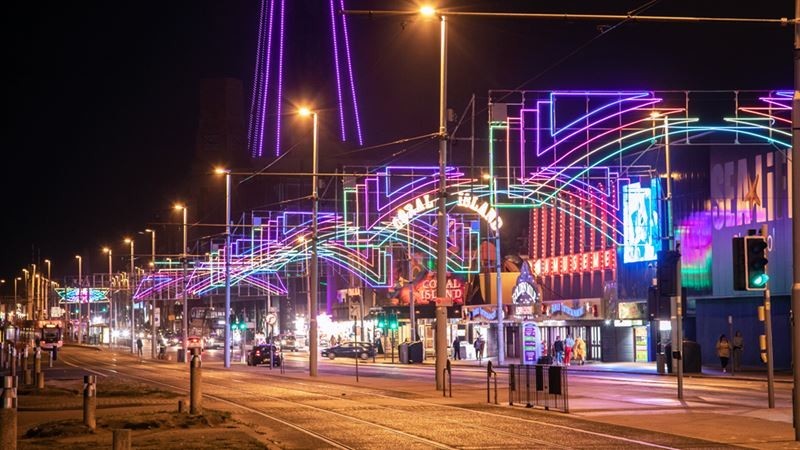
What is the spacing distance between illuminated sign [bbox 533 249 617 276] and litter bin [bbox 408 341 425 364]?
1059 centimetres

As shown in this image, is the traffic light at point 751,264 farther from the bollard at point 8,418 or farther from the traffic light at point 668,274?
the bollard at point 8,418

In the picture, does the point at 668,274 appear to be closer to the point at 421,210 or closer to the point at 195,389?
the point at 195,389

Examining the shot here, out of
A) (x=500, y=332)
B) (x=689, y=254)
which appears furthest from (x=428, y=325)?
(x=689, y=254)

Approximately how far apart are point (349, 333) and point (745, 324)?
58.2m

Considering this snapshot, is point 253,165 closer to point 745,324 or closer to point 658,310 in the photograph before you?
point 745,324

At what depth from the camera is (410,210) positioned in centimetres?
6425

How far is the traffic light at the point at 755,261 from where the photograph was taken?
1950cm

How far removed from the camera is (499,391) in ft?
111

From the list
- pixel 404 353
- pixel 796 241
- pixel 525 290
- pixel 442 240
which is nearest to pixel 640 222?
pixel 525 290

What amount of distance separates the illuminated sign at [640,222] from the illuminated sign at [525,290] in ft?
23.7

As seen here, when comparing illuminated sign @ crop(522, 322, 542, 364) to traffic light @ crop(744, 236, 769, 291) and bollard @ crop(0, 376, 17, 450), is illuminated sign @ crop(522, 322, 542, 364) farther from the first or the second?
bollard @ crop(0, 376, 17, 450)

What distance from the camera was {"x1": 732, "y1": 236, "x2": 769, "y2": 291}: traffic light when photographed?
64.1 feet

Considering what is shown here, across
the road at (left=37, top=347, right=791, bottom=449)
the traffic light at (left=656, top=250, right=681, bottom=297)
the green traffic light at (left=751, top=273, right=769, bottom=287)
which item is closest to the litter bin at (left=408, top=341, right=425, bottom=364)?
the road at (left=37, top=347, right=791, bottom=449)

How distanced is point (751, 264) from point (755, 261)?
87 mm
